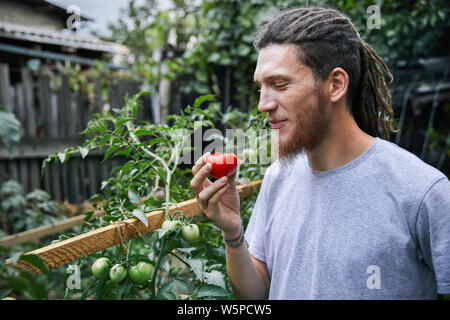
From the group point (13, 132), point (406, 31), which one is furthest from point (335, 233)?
point (406, 31)

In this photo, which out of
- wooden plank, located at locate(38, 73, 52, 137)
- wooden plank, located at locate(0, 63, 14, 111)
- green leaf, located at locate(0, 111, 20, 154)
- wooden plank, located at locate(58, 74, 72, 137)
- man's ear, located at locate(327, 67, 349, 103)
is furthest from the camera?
wooden plank, located at locate(58, 74, 72, 137)

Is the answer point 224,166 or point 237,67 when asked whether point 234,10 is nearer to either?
point 237,67

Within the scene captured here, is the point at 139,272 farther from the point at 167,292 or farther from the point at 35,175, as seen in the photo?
the point at 35,175

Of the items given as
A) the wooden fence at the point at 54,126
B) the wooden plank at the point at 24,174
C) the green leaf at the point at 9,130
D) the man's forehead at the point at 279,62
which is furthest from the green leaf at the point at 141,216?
the wooden plank at the point at 24,174

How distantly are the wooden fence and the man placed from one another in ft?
9.72

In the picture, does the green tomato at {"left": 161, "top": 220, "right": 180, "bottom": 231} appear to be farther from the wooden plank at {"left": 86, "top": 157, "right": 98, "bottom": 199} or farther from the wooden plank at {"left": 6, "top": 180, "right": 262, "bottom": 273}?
the wooden plank at {"left": 86, "top": 157, "right": 98, "bottom": 199}

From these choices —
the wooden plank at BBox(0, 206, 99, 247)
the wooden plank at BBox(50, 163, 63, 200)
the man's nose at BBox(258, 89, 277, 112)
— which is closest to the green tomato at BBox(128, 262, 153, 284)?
the man's nose at BBox(258, 89, 277, 112)

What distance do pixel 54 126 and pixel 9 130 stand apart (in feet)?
12.9

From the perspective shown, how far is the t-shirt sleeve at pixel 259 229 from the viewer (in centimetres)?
141

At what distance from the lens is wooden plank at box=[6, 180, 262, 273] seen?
92 cm

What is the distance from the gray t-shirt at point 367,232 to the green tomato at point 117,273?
566mm

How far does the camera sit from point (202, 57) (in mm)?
3863

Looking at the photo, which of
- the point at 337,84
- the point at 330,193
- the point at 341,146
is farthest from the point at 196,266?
the point at 337,84

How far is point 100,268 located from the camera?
107 centimetres
